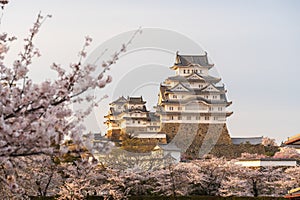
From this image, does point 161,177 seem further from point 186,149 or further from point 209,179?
point 186,149

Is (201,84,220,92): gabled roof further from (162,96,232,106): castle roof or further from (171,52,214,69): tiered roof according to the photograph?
(171,52,214,69): tiered roof

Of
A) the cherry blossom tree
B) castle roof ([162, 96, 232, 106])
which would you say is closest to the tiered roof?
castle roof ([162, 96, 232, 106])

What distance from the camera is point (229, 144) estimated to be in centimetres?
4366

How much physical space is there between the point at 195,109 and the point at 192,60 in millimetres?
5533

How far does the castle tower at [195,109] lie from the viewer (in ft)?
147

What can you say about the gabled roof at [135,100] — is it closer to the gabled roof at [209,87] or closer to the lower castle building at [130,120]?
the lower castle building at [130,120]

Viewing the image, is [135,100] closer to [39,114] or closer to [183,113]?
[183,113]

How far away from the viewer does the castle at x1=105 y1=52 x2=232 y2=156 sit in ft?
146

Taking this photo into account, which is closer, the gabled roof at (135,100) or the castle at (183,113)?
the castle at (183,113)

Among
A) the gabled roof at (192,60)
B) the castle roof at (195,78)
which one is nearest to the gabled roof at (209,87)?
the castle roof at (195,78)

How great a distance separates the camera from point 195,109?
45562 mm

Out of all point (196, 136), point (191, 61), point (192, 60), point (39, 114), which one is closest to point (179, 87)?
point (191, 61)

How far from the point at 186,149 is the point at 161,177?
16.8 metres

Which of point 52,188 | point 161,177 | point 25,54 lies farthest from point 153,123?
point 25,54
